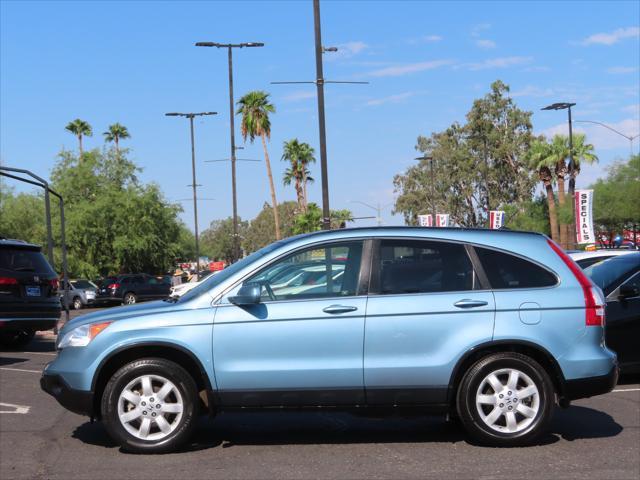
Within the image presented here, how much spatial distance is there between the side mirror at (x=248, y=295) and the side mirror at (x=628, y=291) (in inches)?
196

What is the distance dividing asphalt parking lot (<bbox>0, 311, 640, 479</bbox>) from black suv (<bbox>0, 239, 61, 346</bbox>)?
6.22 metres

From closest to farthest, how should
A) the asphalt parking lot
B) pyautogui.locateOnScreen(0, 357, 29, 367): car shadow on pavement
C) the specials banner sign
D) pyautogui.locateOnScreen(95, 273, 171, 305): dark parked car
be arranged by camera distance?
the asphalt parking lot
pyautogui.locateOnScreen(0, 357, 29, 367): car shadow on pavement
the specials banner sign
pyautogui.locateOnScreen(95, 273, 171, 305): dark parked car

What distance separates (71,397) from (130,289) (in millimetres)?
35896

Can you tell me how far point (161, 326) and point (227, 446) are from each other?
1.15m

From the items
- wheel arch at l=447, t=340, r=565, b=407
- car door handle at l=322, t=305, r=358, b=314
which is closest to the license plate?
car door handle at l=322, t=305, r=358, b=314

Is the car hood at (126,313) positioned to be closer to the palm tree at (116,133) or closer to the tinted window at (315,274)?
the tinted window at (315,274)

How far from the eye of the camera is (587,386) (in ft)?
20.5

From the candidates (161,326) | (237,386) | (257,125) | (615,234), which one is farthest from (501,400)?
(615,234)

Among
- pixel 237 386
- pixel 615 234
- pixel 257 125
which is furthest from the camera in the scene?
pixel 615 234

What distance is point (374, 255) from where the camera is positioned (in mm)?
6387

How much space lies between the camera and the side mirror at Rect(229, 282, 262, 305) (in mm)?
6027

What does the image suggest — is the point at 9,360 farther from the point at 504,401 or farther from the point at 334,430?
the point at 504,401

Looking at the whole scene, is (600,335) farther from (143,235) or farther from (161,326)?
(143,235)

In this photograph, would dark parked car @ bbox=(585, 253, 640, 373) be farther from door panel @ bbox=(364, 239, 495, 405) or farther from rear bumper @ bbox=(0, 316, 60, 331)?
rear bumper @ bbox=(0, 316, 60, 331)
